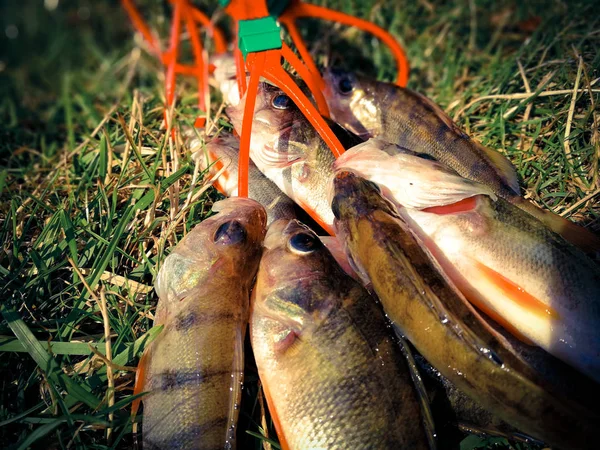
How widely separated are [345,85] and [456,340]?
2.25m

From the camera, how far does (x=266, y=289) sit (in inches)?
105

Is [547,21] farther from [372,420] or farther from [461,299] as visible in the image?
[372,420]

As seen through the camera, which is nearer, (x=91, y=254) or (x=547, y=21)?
(x=91, y=254)

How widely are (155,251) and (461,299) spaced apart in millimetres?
2006

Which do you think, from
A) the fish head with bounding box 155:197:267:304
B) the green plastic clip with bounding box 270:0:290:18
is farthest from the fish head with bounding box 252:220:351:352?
the green plastic clip with bounding box 270:0:290:18

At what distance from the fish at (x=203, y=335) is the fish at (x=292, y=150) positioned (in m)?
0.37

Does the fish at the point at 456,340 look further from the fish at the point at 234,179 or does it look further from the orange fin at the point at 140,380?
the orange fin at the point at 140,380

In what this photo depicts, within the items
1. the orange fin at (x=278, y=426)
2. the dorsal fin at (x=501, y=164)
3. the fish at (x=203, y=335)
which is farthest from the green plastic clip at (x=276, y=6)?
the orange fin at (x=278, y=426)

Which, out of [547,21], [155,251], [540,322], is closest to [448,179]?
[540,322]

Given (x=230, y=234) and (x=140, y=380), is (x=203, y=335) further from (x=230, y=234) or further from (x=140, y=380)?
(x=230, y=234)

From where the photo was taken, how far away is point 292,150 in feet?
10.5

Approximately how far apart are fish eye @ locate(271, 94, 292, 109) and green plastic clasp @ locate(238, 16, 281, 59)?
31 centimetres

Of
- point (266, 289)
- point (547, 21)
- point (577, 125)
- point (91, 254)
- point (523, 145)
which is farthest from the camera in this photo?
point (547, 21)

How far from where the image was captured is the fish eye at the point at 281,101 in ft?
10.8
